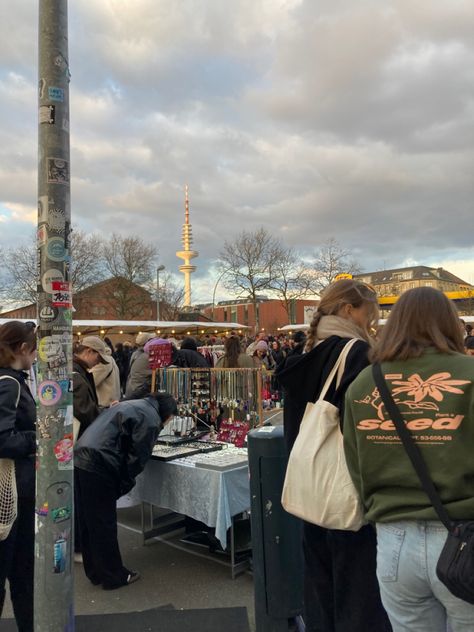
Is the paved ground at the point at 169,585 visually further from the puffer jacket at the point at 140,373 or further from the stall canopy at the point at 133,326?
the stall canopy at the point at 133,326

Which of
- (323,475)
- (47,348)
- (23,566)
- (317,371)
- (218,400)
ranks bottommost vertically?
(23,566)

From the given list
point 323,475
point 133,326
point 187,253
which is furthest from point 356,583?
point 187,253

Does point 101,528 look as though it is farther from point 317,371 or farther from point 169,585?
point 317,371

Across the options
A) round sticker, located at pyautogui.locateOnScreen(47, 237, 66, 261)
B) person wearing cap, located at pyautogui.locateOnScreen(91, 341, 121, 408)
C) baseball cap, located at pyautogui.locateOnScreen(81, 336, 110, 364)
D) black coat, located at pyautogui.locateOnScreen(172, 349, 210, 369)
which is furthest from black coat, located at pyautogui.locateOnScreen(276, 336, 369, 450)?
black coat, located at pyautogui.locateOnScreen(172, 349, 210, 369)

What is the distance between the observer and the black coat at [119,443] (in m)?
4.09

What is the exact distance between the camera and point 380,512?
1.79 metres

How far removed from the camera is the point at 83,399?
4.55 meters

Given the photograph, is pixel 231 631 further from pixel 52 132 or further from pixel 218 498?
pixel 52 132

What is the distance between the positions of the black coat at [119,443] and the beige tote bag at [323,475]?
2008 mm

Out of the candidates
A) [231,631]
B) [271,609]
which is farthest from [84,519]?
[271,609]

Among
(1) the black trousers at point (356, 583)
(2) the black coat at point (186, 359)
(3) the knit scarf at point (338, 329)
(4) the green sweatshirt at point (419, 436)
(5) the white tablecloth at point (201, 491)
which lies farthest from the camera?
(2) the black coat at point (186, 359)

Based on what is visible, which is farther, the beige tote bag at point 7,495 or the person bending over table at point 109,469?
the person bending over table at point 109,469

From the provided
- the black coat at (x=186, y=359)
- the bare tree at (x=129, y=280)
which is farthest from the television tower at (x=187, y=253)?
the black coat at (x=186, y=359)

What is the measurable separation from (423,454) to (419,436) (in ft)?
0.19
